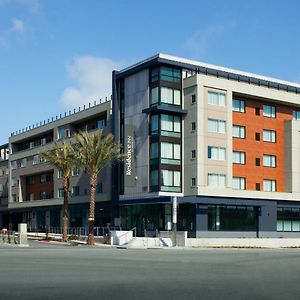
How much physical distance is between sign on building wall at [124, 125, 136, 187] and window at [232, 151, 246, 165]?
444 inches

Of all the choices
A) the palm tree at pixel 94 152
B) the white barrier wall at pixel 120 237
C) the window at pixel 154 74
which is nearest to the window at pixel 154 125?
the window at pixel 154 74

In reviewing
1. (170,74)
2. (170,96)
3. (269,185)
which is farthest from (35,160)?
(269,185)

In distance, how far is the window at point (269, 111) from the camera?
69.2 meters

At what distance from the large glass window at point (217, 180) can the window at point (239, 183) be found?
7.61 feet

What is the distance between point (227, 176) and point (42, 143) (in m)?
39.2

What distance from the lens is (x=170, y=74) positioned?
63.5m

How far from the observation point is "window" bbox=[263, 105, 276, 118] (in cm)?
6925

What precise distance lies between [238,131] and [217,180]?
7.14m

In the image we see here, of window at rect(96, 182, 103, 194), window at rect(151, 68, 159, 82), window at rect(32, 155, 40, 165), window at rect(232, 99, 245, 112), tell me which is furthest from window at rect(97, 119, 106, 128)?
window at rect(32, 155, 40, 165)

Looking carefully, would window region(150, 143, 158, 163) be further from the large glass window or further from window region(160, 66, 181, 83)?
window region(160, 66, 181, 83)

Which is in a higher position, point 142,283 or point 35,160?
point 35,160

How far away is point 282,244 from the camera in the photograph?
62281mm

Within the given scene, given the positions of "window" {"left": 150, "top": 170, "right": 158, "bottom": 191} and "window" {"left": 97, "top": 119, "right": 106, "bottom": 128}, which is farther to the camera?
"window" {"left": 97, "top": 119, "right": 106, "bottom": 128}

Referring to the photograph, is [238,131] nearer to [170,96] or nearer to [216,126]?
[216,126]
